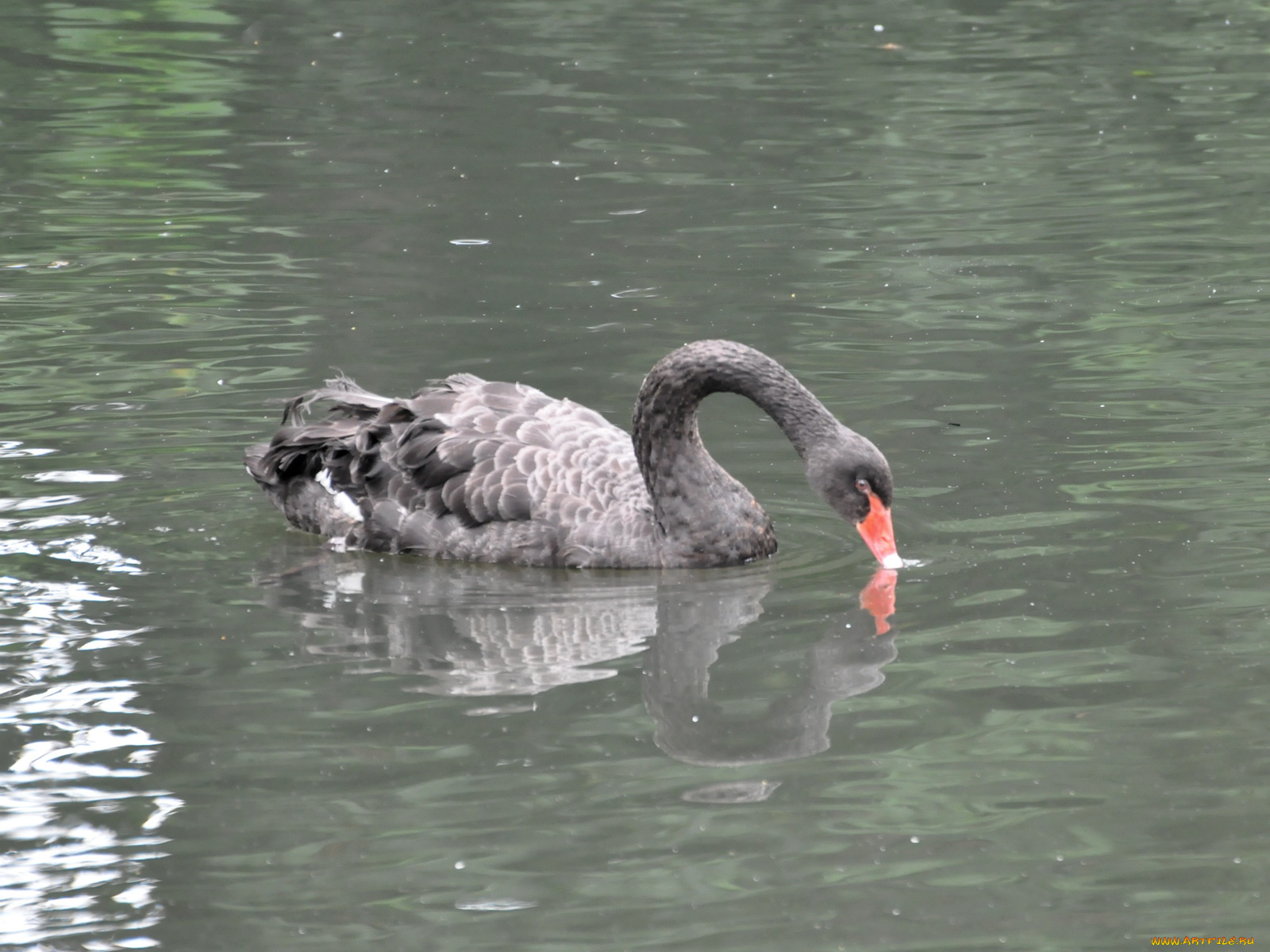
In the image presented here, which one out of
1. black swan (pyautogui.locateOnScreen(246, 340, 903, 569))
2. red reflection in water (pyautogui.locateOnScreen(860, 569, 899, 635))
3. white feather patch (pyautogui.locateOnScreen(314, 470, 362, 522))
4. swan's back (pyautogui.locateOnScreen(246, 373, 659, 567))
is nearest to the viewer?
red reflection in water (pyautogui.locateOnScreen(860, 569, 899, 635))

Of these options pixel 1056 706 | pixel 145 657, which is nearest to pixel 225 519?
pixel 145 657

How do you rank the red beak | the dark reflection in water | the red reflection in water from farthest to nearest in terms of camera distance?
1. the red beak
2. the red reflection in water
3. the dark reflection in water

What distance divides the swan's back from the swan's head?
2.56 ft

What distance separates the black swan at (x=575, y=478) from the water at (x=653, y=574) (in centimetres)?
17

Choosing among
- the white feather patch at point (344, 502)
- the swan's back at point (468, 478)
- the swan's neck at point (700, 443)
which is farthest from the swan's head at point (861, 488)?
the white feather patch at point (344, 502)

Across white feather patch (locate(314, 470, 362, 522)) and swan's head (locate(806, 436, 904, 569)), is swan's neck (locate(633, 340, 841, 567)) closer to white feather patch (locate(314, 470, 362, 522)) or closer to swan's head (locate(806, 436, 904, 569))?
swan's head (locate(806, 436, 904, 569))

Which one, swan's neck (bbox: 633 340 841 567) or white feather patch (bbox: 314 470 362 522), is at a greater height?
swan's neck (bbox: 633 340 841 567)

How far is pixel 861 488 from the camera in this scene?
747 cm

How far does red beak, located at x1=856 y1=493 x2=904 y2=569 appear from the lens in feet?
24.4

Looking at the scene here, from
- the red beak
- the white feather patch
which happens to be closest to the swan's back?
the white feather patch

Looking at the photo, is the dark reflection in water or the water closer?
the water

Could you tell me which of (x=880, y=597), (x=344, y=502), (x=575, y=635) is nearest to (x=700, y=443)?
(x=880, y=597)

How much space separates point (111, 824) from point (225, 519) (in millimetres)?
3452

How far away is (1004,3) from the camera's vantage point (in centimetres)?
2345
